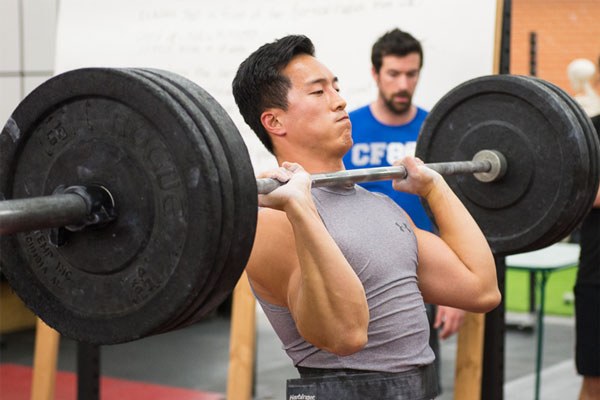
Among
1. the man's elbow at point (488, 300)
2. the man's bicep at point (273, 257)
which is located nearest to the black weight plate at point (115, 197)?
the man's bicep at point (273, 257)

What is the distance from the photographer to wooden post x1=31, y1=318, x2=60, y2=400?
3195mm

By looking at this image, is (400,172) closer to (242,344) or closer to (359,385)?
(359,385)

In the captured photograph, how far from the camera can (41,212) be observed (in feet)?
4.19

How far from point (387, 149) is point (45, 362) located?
55.0 inches

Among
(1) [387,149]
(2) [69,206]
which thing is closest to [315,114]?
(2) [69,206]

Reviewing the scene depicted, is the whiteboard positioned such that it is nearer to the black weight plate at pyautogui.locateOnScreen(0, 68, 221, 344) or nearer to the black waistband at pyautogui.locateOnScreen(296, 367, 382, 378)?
the black waistband at pyautogui.locateOnScreen(296, 367, 382, 378)

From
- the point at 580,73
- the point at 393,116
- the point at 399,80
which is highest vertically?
the point at 580,73

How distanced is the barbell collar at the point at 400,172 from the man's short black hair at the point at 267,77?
0.21 meters

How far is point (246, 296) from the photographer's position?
9.61ft

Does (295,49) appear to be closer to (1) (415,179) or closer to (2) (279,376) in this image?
(1) (415,179)

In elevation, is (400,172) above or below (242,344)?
above

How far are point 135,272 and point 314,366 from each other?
1.59 ft

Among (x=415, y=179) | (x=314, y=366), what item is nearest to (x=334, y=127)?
(x=415, y=179)

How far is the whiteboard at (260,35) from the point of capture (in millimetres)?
2811
